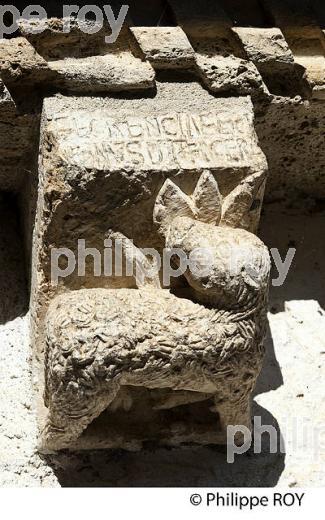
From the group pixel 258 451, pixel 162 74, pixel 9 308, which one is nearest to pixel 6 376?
pixel 9 308

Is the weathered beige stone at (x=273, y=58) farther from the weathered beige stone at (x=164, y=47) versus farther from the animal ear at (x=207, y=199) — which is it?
the animal ear at (x=207, y=199)

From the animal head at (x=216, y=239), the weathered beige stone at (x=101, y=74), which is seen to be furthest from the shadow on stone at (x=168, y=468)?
the weathered beige stone at (x=101, y=74)

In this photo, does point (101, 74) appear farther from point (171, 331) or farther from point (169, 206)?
point (171, 331)

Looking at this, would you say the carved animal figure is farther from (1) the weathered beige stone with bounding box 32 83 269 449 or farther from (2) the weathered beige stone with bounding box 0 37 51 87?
(2) the weathered beige stone with bounding box 0 37 51 87

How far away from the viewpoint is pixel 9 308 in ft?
6.98

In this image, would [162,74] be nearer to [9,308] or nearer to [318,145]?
[318,145]

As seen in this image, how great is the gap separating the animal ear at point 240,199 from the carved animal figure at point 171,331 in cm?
4

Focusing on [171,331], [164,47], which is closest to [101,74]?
[164,47]

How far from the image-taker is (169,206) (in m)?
1.91

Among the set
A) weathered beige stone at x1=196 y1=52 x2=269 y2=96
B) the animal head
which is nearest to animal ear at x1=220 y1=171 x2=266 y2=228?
the animal head

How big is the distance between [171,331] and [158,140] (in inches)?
12.9

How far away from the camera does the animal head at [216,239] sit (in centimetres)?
183

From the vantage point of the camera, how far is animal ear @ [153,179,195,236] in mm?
1902

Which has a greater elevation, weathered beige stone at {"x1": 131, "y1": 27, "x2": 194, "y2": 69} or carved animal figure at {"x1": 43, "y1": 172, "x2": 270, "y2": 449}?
weathered beige stone at {"x1": 131, "y1": 27, "x2": 194, "y2": 69}
